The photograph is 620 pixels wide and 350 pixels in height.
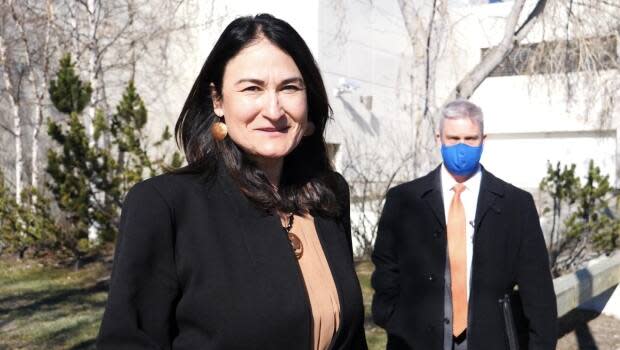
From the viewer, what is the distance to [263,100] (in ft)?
5.72

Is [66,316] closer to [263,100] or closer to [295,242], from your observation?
[295,242]

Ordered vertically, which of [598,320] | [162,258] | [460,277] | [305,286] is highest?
[162,258]

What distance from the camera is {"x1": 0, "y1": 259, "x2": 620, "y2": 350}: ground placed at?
6.34 meters

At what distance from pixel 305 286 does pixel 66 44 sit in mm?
11349

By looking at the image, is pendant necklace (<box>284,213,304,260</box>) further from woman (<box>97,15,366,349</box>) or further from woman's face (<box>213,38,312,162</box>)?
woman's face (<box>213,38,312,162</box>)

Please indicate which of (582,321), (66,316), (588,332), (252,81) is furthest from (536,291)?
(66,316)

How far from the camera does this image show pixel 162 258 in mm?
1561

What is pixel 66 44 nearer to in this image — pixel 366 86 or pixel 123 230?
pixel 366 86

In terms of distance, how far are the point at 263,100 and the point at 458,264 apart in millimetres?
1889

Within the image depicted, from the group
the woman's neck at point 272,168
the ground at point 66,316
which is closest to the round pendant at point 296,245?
the woman's neck at point 272,168

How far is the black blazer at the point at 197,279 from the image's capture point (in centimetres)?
153

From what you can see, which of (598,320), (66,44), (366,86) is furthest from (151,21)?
(598,320)

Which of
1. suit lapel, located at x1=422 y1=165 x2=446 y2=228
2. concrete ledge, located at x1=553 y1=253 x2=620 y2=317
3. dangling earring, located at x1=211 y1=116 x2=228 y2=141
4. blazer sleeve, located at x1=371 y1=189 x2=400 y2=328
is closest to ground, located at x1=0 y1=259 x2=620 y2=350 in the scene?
concrete ledge, located at x1=553 y1=253 x2=620 y2=317

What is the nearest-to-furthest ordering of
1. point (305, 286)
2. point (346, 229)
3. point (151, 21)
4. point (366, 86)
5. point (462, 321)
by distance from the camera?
1. point (305, 286)
2. point (346, 229)
3. point (462, 321)
4. point (151, 21)
5. point (366, 86)
